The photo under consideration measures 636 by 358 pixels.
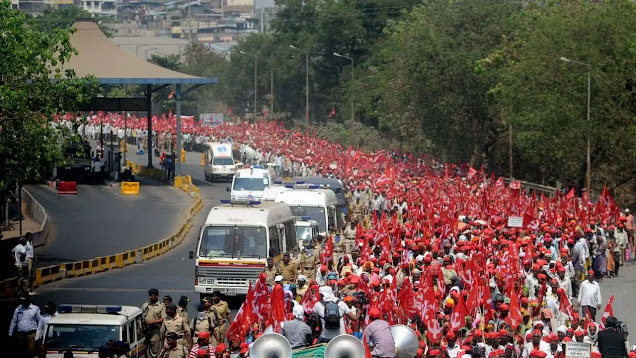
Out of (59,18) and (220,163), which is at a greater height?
(59,18)

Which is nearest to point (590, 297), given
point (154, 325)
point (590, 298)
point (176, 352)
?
point (590, 298)

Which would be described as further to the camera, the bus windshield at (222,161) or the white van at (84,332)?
the bus windshield at (222,161)

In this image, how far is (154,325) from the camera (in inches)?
757

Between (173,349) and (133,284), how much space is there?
45.0 feet

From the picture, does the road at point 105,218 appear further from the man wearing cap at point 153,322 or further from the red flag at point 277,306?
the red flag at point 277,306

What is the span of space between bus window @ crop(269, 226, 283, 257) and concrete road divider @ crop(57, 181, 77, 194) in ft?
99.4

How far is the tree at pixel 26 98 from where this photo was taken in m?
29.9

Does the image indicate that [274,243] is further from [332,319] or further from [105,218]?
Answer: [105,218]

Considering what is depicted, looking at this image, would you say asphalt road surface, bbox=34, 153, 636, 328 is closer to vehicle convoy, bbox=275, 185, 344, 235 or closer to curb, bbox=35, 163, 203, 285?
curb, bbox=35, 163, 203, 285

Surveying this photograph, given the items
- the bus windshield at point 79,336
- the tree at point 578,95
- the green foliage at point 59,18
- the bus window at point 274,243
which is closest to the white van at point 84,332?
the bus windshield at point 79,336

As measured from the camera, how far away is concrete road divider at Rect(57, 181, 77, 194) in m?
55.8

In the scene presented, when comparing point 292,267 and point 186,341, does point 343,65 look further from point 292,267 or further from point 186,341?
point 186,341

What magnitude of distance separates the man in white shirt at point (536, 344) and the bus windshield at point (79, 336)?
5187mm

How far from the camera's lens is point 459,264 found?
2286 centimetres
